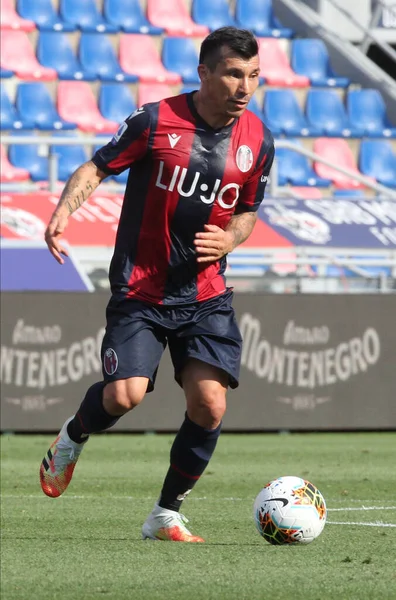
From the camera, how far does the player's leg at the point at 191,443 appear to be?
6.18 meters

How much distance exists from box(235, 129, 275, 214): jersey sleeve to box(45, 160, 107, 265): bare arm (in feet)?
2.22

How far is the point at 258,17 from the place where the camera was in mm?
23156

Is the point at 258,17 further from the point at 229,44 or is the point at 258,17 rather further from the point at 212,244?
the point at 212,244

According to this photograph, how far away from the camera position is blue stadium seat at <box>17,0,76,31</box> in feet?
68.6

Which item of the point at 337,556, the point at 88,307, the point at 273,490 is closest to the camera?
the point at 337,556

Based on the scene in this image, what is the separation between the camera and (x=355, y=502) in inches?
324

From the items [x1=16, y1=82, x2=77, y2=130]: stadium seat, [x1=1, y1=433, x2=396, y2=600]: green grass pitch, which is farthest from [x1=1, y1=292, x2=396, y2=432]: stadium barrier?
[x1=16, y1=82, x2=77, y2=130]: stadium seat

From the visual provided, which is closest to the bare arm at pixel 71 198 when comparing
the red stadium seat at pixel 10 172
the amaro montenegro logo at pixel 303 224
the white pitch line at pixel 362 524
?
the white pitch line at pixel 362 524

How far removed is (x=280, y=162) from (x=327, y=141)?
108 cm

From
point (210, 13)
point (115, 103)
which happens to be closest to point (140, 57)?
point (115, 103)

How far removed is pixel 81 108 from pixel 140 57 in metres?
1.75

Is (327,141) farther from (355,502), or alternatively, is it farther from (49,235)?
(49,235)

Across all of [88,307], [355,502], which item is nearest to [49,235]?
[355,502]

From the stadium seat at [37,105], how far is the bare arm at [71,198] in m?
13.6
